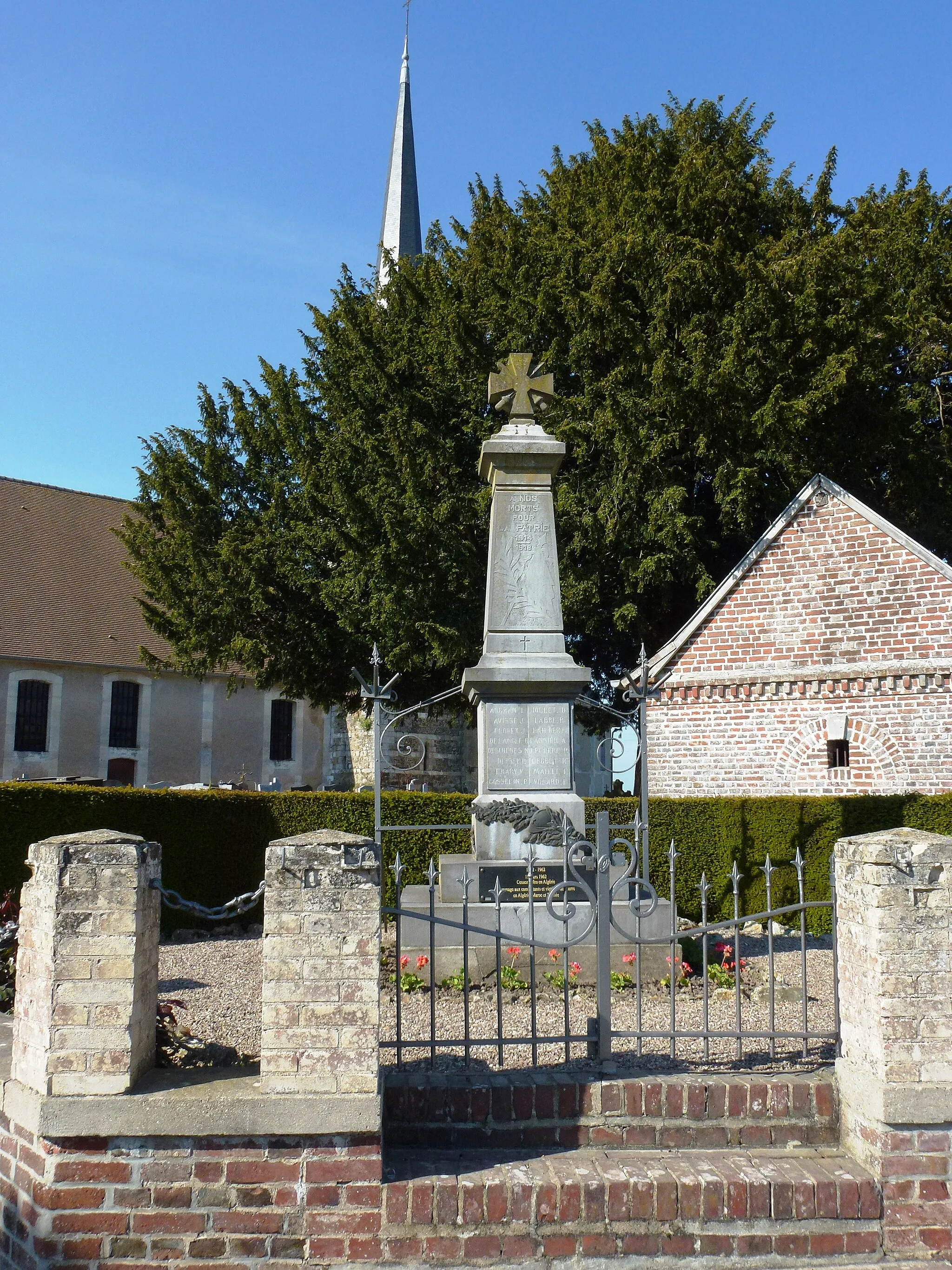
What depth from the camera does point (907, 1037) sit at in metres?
4.04

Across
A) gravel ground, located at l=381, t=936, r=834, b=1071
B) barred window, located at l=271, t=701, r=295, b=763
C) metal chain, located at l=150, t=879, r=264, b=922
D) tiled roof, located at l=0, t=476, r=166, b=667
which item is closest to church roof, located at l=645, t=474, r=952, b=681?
gravel ground, located at l=381, t=936, r=834, b=1071

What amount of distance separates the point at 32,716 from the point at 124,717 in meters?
2.41

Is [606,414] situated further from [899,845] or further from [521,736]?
[899,845]

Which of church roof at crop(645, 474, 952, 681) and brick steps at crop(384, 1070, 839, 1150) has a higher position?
church roof at crop(645, 474, 952, 681)

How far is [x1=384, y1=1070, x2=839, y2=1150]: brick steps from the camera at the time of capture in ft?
14.2

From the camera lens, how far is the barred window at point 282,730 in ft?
96.9

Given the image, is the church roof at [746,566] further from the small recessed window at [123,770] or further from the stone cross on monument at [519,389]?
the small recessed window at [123,770]

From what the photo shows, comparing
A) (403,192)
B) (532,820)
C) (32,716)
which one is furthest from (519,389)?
(403,192)

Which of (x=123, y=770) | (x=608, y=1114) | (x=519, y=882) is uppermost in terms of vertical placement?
(x=123, y=770)

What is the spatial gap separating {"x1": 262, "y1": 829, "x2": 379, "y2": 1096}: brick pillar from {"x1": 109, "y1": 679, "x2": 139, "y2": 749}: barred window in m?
23.6

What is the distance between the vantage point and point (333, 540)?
16469 mm

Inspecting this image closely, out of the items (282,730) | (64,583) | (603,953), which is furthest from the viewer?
(282,730)

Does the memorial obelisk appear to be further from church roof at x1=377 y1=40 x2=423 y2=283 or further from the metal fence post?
church roof at x1=377 y1=40 x2=423 y2=283

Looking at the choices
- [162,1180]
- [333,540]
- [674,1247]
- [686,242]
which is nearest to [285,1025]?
[162,1180]
